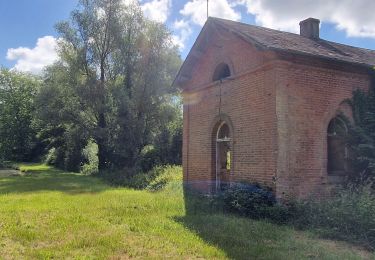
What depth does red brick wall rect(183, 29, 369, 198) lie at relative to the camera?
479 inches

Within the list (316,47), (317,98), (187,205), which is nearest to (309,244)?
(187,205)

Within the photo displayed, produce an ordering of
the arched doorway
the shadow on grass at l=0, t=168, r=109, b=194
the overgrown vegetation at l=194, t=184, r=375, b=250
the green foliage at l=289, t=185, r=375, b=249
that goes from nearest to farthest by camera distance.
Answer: the green foliage at l=289, t=185, r=375, b=249 < the overgrown vegetation at l=194, t=184, r=375, b=250 < the arched doorway < the shadow on grass at l=0, t=168, r=109, b=194

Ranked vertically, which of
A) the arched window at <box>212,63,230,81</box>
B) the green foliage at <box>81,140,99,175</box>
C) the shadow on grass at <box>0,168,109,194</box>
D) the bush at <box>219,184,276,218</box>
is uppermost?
the arched window at <box>212,63,230,81</box>

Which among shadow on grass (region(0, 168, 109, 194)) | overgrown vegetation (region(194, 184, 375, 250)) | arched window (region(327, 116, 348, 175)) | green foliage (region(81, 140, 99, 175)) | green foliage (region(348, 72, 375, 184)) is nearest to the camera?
overgrown vegetation (region(194, 184, 375, 250))

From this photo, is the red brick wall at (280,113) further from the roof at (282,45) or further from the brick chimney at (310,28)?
the brick chimney at (310,28)

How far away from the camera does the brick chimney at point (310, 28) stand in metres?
16.6

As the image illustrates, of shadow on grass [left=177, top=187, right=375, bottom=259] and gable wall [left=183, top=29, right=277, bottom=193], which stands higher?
gable wall [left=183, top=29, right=277, bottom=193]

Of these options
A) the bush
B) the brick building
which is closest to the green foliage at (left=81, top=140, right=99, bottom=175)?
the brick building

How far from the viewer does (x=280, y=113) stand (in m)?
12.1

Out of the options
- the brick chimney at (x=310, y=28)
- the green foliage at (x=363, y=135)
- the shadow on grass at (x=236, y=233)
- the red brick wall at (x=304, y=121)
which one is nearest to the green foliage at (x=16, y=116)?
the brick chimney at (x=310, y=28)

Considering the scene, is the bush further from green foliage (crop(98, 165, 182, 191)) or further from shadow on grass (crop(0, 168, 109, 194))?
shadow on grass (crop(0, 168, 109, 194))

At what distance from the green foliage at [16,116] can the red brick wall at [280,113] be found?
1641 inches

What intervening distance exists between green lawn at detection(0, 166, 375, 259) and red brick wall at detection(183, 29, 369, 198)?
268 cm

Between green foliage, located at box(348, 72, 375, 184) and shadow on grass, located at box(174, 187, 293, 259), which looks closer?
shadow on grass, located at box(174, 187, 293, 259)
